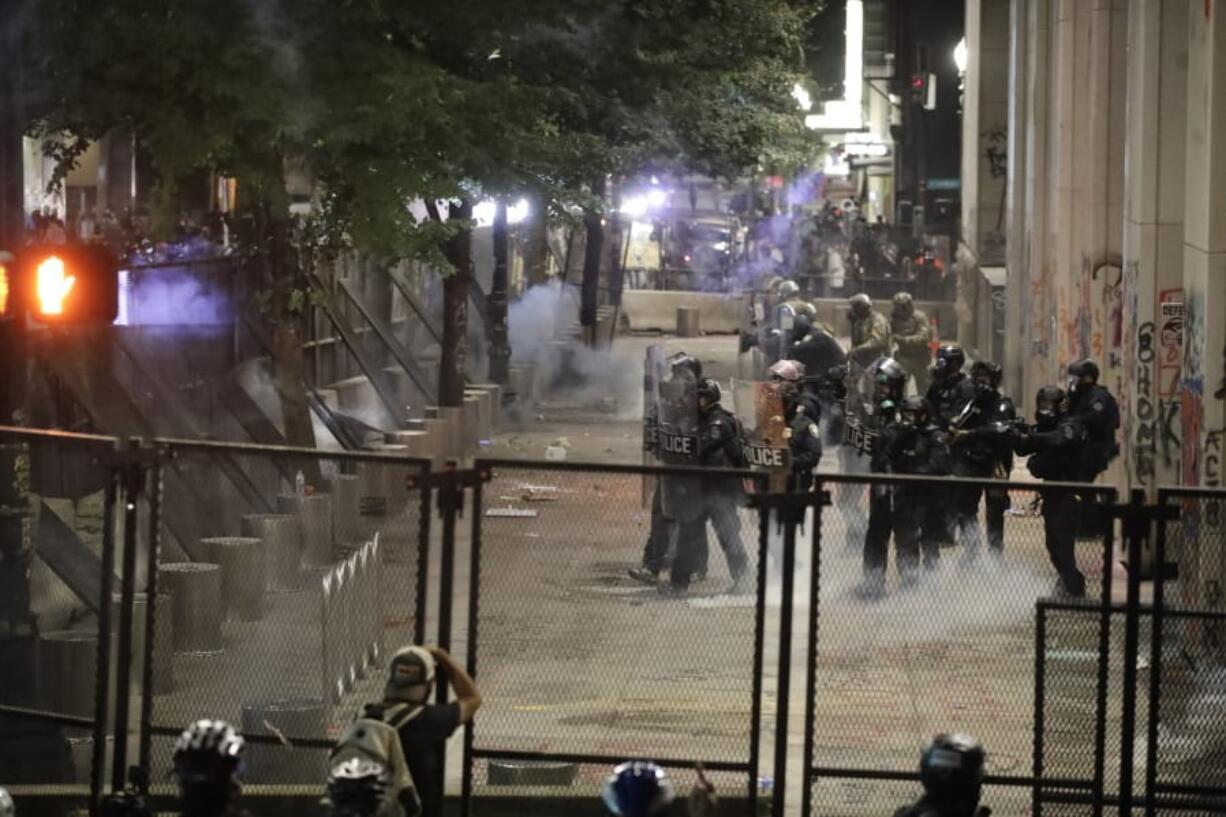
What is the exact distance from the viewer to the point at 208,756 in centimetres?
674

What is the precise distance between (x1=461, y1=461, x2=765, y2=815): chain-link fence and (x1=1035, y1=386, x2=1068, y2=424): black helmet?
6.11 metres

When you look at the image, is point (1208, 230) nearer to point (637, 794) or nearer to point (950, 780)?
point (950, 780)

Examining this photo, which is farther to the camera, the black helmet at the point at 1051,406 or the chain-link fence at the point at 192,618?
the black helmet at the point at 1051,406

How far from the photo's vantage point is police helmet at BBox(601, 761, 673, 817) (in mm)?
6367

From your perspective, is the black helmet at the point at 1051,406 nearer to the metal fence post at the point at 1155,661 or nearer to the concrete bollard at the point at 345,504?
the concrete bollard at the point at 345,504

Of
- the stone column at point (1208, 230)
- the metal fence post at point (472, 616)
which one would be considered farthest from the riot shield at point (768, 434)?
the metal fence post at point (472, 616)

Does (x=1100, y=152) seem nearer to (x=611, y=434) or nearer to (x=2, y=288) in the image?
(x=611, y=434)

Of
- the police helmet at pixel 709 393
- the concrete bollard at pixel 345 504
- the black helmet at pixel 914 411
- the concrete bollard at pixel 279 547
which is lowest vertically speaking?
the concrete bollard at pixel 279 547

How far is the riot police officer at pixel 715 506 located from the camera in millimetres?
12234

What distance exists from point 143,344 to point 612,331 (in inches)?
779

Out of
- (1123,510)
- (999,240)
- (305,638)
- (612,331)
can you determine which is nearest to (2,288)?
(305,638)

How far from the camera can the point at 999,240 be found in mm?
41094

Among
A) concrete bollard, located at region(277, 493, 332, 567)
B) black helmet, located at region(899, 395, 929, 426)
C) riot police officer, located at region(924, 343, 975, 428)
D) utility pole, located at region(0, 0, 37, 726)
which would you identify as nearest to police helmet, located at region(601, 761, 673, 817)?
utility pole, located at region(0, 0, 37, 726)

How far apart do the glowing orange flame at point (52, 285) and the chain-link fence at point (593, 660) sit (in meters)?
2.88
